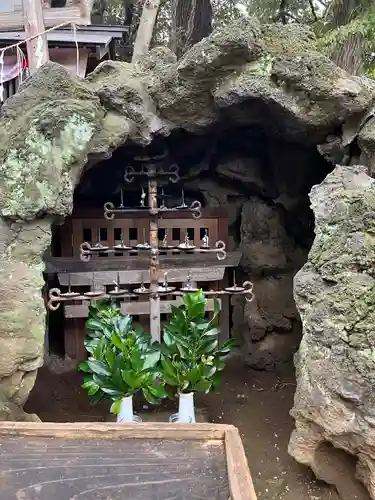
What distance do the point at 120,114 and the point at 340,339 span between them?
Answer: 165 centimetres

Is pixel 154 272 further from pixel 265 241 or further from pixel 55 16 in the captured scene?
pixel 55 16

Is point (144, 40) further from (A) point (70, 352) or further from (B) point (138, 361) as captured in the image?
(B) point (138, 361)

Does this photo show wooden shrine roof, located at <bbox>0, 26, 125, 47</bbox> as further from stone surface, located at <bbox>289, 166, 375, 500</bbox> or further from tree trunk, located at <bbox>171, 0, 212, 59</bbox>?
stone surface, located at <bbox>289, 166, 375, 500</bbox>

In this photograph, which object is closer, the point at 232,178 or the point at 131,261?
the point at 131,261

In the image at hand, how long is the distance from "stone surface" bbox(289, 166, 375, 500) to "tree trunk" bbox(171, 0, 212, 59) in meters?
4.28

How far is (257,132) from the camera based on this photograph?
11.0 ft

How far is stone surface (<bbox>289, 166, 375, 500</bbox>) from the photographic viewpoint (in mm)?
1994

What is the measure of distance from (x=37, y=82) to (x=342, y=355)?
6.54 ft

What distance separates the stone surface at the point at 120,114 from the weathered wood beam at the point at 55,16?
88 centimetres

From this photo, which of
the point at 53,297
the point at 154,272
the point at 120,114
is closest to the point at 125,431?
the point at 53,297

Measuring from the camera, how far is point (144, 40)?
16.3ft

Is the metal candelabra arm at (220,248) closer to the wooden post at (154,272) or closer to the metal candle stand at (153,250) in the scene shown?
the metal candle stand at (153,250)

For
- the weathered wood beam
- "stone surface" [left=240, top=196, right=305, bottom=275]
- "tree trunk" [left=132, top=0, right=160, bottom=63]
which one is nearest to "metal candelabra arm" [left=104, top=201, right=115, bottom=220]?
"stone surface" [left=240, top=196, right=305, bottom=275]

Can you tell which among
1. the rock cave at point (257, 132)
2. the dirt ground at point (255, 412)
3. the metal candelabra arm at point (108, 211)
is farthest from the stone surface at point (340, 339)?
the metal candelabra arm at point (108, 211)
